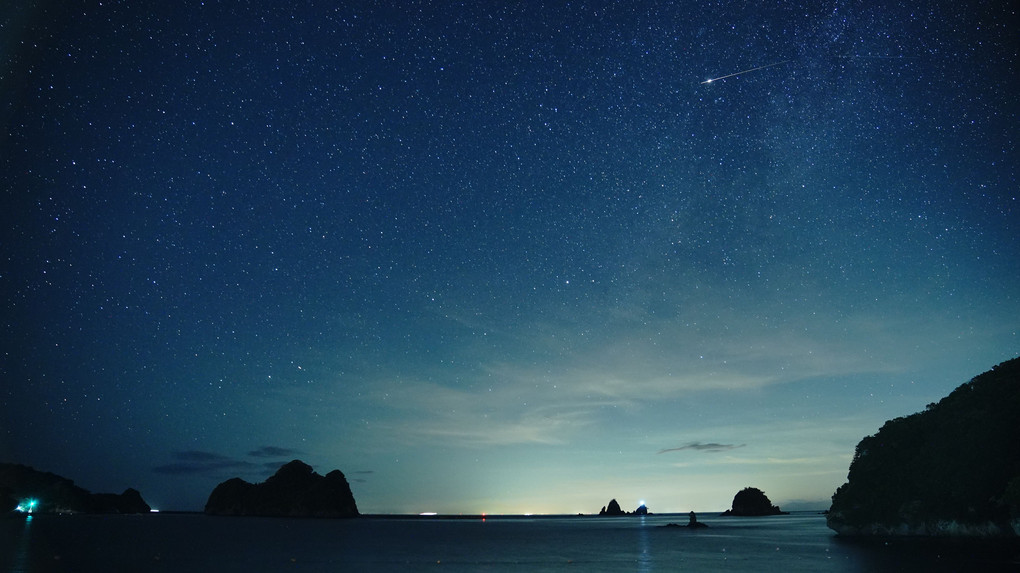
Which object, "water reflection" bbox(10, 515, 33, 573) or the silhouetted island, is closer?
"water reflection" bbox(10, 515, 33, 573)

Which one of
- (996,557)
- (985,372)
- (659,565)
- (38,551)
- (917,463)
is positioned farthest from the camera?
(917,463)

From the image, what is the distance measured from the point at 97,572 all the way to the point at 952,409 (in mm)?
90010

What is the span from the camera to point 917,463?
78.9 meters

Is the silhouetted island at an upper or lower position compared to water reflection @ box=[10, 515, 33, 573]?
upper

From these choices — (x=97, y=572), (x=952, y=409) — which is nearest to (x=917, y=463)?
(x=952, y=409)

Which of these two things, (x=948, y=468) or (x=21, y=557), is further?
(x=948, y=468)

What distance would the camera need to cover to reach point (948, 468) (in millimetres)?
70312

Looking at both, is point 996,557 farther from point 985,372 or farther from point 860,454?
point 860,454

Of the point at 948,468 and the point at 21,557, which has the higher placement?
the point at 948,468

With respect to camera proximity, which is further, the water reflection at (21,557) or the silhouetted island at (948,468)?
the silhouetted island at (948,468)

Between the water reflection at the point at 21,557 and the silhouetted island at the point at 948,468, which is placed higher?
the silhouetted island at the point at 948,468

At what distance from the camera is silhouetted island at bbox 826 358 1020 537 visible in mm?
64875

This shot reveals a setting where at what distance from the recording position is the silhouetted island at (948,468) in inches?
2554

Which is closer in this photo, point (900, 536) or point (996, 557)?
point (996, 557)
